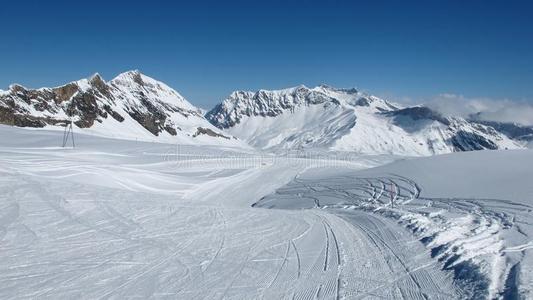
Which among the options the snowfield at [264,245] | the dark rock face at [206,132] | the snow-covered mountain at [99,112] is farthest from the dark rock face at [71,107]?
the snowfield at [264,245]

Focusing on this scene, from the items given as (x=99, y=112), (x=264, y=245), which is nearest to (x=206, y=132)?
(x=99, y=112)

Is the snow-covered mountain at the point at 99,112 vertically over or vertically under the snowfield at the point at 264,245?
over

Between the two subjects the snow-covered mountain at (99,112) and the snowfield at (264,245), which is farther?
the snow-covered mountain at (99,112)

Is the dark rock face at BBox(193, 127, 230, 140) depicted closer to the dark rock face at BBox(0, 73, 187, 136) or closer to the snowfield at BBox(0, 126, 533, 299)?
the dark rock face at BBox(0, 73, 187, 136)

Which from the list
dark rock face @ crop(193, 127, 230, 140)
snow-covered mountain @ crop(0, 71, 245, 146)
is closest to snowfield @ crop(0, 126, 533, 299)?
snow-covered mountain @ crop(0, 71, 245, 146)

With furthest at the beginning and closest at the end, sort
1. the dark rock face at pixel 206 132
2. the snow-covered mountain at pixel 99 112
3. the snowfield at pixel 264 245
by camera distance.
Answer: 1. the dark rock face at pixel 206 132
2. the snow-covered mountain at pixel 99 112
3. the snowfield at pixel 264 245

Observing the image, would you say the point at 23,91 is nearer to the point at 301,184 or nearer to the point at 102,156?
the point at 102,156

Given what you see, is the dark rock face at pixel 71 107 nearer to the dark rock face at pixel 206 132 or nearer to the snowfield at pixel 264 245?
the dark rock face at pixel 206 132

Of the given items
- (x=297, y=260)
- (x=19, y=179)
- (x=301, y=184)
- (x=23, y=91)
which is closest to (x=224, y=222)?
(x=297, y=260)

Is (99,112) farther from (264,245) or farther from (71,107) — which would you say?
(264,245)
